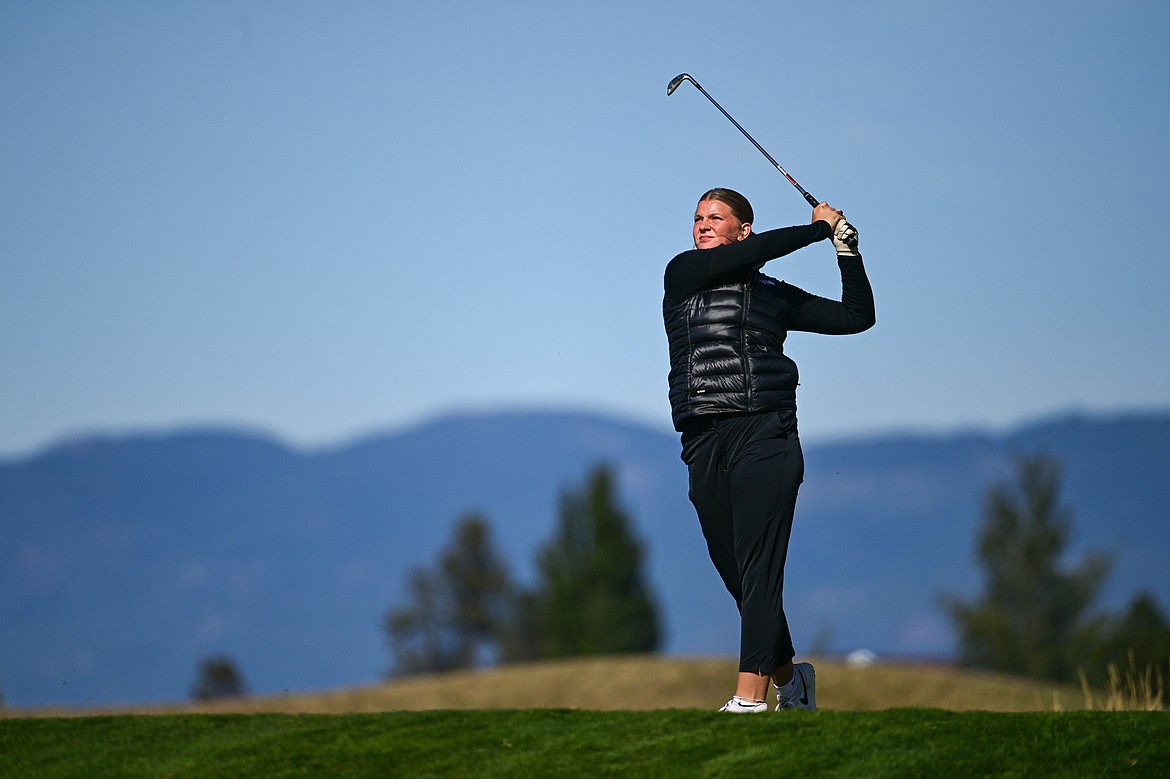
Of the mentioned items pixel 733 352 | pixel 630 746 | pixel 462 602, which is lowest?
pixel 630 746

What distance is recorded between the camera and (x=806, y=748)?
6629 millimetres

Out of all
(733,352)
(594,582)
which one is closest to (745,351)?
(733,352)

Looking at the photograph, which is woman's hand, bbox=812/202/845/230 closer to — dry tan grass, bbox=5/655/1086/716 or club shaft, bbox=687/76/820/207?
club shaft, bbox=687/76/820/207

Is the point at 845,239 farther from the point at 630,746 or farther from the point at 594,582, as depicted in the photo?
the point at 594,582

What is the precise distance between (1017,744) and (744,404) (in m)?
1.89

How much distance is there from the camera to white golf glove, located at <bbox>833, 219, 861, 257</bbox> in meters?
7.35

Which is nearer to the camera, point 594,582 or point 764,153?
point 764,153

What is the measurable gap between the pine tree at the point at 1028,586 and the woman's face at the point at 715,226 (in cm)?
5234

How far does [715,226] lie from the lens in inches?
295

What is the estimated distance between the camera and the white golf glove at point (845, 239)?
7.35m

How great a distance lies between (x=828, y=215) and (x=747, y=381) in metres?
0.87

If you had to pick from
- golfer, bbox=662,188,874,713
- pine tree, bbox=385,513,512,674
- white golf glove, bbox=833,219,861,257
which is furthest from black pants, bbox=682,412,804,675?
pine tree, bbox=385,513,512,674

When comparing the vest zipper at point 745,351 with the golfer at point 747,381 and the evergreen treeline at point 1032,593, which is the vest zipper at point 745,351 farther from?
the evergreen treeline at point 1032,593

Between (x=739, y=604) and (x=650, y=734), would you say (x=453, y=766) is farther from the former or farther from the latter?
(x=739, y=604)
